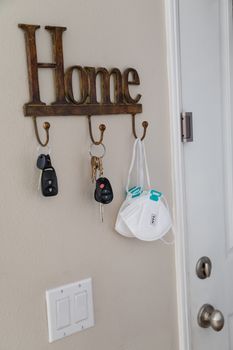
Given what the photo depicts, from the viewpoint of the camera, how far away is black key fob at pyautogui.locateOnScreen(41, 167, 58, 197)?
2.71 feet

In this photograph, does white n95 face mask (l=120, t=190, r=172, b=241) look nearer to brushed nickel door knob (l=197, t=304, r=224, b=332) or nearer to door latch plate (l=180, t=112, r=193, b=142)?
door latch plate (l=180, t=112, r=193, b=142)

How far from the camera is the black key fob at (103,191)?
0.90m

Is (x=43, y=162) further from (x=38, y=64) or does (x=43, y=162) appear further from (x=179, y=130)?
(x=179, y=130)

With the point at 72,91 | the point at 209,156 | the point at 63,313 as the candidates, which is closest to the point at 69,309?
the point at 63,313

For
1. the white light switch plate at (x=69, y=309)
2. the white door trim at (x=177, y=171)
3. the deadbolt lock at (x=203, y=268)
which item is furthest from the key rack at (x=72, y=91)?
the deadbolt lock at (x=203, y=268)

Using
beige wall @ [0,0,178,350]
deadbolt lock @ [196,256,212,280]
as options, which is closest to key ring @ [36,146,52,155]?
beige wall @ [0,0,178,350]

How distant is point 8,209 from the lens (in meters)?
0.82

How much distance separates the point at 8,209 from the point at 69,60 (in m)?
0.32

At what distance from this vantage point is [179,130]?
1.11m

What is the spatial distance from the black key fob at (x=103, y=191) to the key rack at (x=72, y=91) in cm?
9

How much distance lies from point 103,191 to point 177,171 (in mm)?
285

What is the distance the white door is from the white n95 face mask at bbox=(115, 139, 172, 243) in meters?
0.19

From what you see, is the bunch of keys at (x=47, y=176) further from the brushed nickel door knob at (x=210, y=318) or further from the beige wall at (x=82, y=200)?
the brushed nickel door knob at (x=210, y=318)

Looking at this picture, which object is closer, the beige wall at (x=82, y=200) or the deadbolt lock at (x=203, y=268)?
the beige wall at (x=82, y=200)
